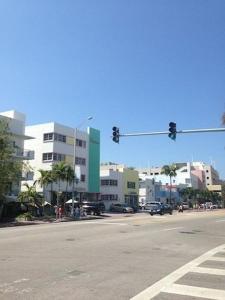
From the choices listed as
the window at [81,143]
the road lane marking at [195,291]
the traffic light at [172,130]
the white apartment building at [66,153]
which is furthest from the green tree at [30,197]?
the road lane marking at [195,291]

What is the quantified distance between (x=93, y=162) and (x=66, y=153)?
22.2 ft

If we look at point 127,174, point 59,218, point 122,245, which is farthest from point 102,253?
point 127,174

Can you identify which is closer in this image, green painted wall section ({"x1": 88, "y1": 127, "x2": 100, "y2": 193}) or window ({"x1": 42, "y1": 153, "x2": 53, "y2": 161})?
window ({"x1": 42, "y1": 153, "x2": 53, "y2": 161})

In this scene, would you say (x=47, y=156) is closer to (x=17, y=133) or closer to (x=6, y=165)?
(x=17, y=133)

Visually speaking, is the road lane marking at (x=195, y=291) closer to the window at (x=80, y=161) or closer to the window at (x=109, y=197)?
the window at (x=80, y=161)

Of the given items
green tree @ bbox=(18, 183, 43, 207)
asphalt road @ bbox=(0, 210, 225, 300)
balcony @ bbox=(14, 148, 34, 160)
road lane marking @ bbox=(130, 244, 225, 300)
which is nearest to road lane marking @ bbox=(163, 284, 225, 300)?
asphalt road @ bbox=(0, 210, 225, 300)

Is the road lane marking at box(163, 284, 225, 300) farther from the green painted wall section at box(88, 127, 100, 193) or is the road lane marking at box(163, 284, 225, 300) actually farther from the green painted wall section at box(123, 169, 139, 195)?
the green painted wall section at box(123, 169, 139, 195)

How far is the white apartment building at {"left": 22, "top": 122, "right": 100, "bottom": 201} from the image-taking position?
6444 cm

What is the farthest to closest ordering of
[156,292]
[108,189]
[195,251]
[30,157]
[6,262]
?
[108,189] → [30,157] → [195,251] → [6,262] → [156,292]

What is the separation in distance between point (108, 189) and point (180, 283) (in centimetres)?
7078

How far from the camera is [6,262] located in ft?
40.8

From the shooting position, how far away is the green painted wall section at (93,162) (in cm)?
7150

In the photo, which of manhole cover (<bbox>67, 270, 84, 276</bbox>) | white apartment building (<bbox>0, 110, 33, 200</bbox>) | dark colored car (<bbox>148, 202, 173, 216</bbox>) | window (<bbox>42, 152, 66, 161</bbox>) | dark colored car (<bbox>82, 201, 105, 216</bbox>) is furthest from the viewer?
window (<bbox>42, 152, 66, 161</bbox>)

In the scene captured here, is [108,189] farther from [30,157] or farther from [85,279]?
[85,279]
